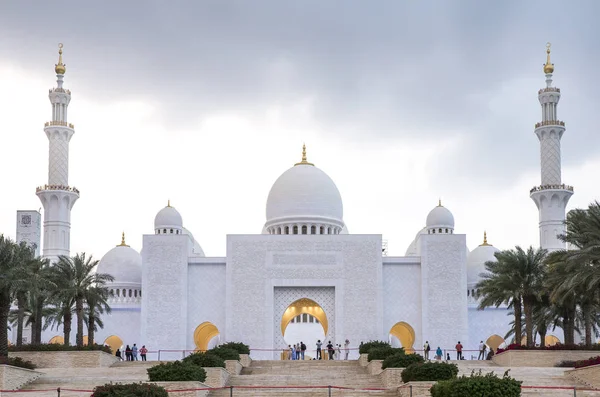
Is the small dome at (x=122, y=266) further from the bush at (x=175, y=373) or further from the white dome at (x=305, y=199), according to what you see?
Result: the bush at (x=175, y=373)

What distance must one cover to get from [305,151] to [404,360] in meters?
23.4

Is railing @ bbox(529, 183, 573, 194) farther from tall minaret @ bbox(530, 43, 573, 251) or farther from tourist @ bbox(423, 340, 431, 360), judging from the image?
tourist @ bbox(423, 340, 431, 360)

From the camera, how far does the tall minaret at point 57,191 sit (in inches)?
1950

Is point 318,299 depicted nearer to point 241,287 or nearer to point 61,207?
point 241,287

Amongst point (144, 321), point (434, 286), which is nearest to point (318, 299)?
point (434, 286)

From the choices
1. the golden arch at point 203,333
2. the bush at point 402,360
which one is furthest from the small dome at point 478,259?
the bush at point 402,360

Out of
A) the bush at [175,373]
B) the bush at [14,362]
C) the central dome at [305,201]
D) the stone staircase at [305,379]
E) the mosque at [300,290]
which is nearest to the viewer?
the bush at [175,373]

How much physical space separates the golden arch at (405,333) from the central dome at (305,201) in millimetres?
5750

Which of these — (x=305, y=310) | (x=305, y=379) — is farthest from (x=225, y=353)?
(x=305, y=310)

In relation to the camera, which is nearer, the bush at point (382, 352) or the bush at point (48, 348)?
the bush at point (382, 352)

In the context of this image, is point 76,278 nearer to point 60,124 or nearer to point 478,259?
point 60,124

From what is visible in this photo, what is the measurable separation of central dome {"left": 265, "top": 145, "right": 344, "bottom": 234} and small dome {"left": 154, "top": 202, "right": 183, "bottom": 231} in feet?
16.8

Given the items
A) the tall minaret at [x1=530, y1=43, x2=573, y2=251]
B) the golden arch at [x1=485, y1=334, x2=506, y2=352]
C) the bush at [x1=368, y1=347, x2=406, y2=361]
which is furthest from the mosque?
the bush at [x1=368, y1=347, x2=406, y2=361]

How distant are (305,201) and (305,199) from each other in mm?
100
